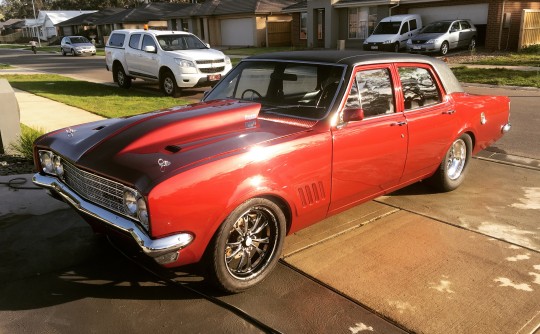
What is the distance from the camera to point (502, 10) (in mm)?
23438

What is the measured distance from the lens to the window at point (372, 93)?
4.07m

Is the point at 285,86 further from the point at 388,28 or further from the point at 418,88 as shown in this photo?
the point at 388,28

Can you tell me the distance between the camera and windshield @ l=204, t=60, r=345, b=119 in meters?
4.02

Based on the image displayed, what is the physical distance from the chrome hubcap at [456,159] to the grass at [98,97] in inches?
265

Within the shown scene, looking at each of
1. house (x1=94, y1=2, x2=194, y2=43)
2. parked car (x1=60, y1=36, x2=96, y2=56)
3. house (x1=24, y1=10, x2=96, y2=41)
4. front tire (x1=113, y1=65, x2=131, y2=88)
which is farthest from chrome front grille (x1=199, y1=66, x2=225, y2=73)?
house (x1=24, y1=10, x2=96, y2=41)

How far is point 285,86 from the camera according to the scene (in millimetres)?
4449

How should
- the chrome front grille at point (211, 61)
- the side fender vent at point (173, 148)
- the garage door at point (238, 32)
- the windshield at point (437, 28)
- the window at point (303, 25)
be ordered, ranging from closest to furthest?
the side fender vent at point (173, 148) < the chrome front grille at point (211, 61) < the windshield at point (437, 28) < the window at point (303, 25) < the garage door at point (238, 32)

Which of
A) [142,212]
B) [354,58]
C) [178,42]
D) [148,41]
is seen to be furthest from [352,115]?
[148,41]

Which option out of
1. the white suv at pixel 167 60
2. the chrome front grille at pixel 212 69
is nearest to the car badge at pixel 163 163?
the white suv at pixel 167 60

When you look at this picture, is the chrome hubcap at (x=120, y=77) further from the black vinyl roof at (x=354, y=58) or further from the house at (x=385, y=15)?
the house at (x=385, y=15)

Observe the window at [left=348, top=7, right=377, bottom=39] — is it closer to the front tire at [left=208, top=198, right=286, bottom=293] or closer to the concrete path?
the concrete path

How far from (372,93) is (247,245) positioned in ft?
6.09

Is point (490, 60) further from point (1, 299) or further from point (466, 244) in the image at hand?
point (1, 299)

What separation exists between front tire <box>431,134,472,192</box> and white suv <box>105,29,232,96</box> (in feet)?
28.6
